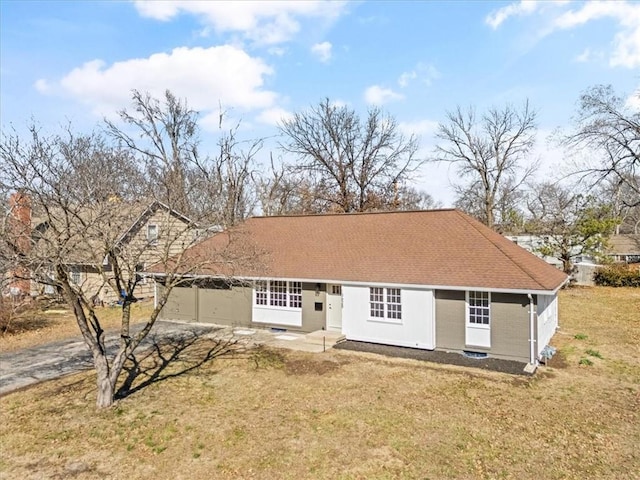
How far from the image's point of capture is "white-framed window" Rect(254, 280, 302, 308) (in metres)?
18.0

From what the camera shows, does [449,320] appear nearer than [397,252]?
Yes

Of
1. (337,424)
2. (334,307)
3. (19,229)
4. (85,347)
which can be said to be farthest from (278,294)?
(19,229)

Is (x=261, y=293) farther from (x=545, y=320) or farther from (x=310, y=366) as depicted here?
(x=545, y=320)

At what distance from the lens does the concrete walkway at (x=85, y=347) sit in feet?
41.3

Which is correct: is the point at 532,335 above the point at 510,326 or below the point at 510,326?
below

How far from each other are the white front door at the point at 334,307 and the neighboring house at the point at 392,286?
0.13 feet

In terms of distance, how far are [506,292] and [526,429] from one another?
5.39 m

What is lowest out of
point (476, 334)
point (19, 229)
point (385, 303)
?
point (476, 334)

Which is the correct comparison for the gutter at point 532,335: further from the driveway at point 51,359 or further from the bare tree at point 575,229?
the bare tree at point 575,229

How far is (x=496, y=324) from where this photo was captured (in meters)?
13.8

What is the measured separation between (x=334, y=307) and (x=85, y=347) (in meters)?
9.39

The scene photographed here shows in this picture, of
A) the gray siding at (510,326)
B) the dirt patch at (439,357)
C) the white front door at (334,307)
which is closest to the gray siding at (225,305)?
the white front door at (334,307)

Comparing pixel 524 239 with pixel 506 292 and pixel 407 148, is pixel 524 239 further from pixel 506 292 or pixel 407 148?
pixel 506 292

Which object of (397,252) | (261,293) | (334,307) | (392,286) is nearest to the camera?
(392,286)
